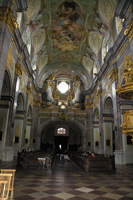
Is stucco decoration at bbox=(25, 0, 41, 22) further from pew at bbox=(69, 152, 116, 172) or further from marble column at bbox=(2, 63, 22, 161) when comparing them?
pew at bbox=(69, 152, 116, 172)

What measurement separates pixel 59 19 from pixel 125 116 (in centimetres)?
1159

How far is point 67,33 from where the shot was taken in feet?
53.9

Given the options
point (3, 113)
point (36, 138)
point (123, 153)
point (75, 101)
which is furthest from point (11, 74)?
point (75, 101)

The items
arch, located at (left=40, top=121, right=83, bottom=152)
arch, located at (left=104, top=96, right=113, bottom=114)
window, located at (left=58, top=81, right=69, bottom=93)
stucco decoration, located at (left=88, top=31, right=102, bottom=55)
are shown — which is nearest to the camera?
arch, located at (left=104, top=96, right=113, bottom=114)

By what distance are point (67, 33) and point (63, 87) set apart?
9.17m

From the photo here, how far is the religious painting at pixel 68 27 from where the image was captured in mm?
13547

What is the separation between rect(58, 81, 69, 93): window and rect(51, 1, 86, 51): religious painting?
6269mm

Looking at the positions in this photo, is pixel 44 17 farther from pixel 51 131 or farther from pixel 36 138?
pixel 51 131

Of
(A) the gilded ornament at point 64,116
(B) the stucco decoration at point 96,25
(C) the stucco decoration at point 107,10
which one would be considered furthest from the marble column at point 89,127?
(C) the stucco decoration at point 107,10

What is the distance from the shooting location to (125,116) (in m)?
7.02

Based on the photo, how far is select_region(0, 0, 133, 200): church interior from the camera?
330 inches

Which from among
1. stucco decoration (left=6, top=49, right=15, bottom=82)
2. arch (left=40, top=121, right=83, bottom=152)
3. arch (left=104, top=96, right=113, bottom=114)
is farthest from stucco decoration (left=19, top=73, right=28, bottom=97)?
arch (left=40, top=121, right=83, bottom=152)

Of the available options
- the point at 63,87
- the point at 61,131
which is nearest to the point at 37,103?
the point at 63,87

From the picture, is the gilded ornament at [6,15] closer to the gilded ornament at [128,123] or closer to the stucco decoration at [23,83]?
the stucco decoration at [23,83]
